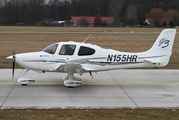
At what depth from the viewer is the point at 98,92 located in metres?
9.91

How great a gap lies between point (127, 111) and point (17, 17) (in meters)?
99.5

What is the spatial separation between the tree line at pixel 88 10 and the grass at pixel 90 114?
8240 centimetres

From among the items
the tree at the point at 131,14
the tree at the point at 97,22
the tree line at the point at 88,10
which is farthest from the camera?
the tree line at the point at 88,10

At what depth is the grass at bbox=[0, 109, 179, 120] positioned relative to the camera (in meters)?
7.07

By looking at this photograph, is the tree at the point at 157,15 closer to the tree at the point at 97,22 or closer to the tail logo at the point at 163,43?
the tree at the point at 97,22

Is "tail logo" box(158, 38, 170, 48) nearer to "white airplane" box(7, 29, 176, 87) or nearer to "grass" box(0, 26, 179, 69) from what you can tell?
"white airplane" box(7, 29, 176, 87)

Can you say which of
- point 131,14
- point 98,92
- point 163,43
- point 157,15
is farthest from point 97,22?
point 98,92

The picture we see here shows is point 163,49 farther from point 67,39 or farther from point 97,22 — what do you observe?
point 97,22

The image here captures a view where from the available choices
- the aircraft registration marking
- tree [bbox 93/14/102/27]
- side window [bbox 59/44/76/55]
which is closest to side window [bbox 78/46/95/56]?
side window [bbox 59/44/76/55]

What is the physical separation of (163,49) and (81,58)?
3.76 metres

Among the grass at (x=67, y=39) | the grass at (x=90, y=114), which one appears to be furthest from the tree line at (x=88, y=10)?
the grass at (x=90, y=114)

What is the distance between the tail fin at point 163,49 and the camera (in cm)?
1083

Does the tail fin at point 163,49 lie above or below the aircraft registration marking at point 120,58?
above

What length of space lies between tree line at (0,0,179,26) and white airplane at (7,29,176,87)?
7904cm
